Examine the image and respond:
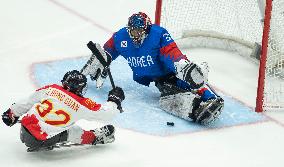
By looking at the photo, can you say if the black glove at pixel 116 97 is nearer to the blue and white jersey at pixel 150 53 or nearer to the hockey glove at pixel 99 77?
the blue and white jersey at pixel 150 53

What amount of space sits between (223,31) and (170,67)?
1537 millimetres

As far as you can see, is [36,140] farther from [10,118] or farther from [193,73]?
[193,73]

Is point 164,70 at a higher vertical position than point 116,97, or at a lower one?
lower

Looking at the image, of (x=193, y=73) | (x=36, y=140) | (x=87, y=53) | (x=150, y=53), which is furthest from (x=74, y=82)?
(x=87, y=53)

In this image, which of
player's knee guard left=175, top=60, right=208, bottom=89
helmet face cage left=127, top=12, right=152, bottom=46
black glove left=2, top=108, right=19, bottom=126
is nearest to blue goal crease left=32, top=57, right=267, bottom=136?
player's knee guard left=175, top=60, right=208, bottom=89

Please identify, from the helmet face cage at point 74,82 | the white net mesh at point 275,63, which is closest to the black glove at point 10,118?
the helmet face cage at point 74,82

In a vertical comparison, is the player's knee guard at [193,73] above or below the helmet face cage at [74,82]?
below

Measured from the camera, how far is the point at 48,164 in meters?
5.18

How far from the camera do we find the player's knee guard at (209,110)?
591 cm

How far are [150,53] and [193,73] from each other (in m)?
0.50

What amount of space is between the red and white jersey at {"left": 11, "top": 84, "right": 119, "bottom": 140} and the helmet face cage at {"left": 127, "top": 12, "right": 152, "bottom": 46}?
3.94 ft

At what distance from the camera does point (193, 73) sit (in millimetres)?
5938

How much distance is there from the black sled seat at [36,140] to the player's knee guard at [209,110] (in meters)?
1.21

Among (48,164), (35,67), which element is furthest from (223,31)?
(48,164)
